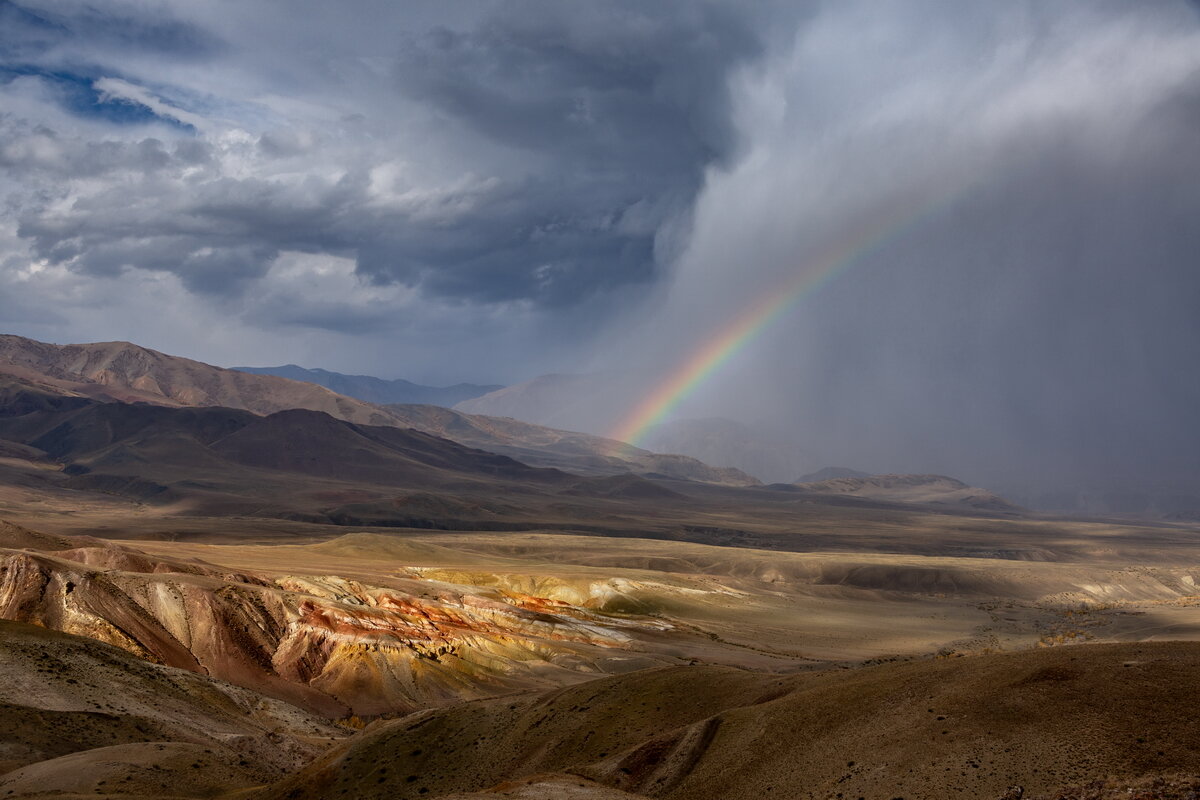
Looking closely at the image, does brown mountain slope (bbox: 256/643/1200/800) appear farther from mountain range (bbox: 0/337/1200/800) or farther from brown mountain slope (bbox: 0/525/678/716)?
brown mountain slope (bbox: 0/525/678/716)

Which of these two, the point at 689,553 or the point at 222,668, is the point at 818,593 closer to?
the point at 689,553

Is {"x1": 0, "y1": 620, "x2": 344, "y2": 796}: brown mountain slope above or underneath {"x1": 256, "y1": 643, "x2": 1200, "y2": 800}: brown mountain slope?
underneath

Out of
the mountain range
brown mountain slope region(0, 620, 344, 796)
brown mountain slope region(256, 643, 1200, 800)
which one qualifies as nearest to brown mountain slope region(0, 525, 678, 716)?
the mountain range

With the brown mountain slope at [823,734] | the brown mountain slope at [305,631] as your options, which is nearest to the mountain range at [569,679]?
the brown mountain slope at [823,734]

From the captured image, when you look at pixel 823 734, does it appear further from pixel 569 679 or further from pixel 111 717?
pixel 569 679

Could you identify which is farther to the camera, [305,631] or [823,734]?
[305,631]

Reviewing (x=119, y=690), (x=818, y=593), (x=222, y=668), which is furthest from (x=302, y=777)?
(x=818, y=593)

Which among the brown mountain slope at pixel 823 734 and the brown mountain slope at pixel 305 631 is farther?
the brown mountain slope at pixel 305 631

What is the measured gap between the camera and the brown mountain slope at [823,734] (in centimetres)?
2130

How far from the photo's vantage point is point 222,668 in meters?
62.3

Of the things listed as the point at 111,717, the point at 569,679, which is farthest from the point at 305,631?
the point at 111,717

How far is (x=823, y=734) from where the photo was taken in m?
27.6

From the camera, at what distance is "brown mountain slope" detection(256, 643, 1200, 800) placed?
21297mm

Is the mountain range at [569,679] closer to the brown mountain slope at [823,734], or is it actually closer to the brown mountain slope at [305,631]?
the brown mountain slope at [823,734]
